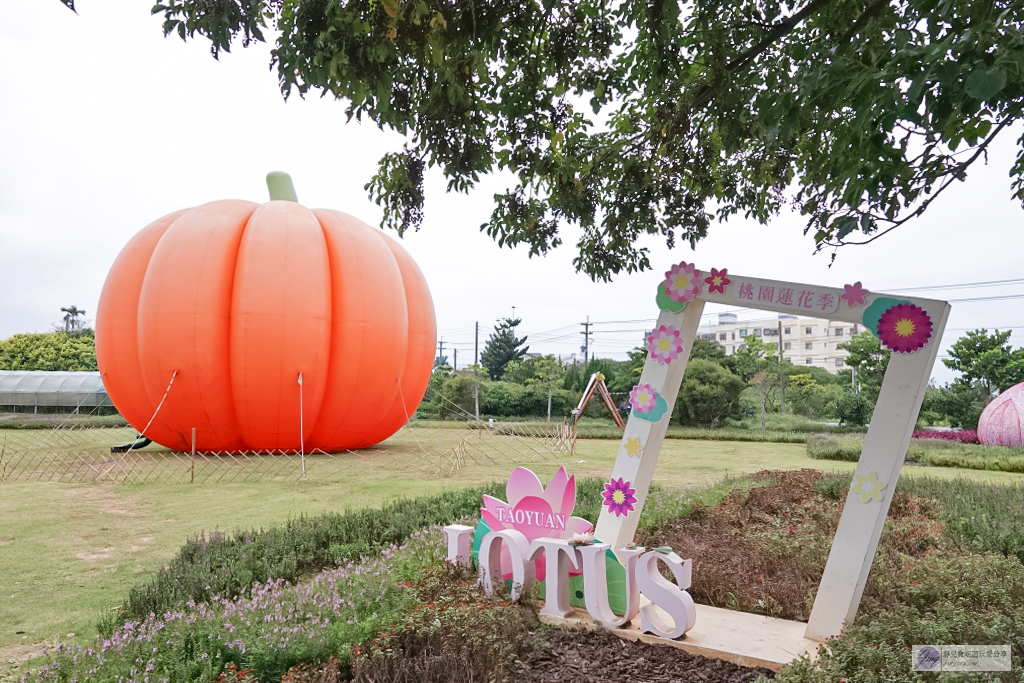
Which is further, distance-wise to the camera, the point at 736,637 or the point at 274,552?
the point at 274,552

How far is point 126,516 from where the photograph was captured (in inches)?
378

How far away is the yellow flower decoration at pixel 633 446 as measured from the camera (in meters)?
5.76

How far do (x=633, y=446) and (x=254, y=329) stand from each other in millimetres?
10116

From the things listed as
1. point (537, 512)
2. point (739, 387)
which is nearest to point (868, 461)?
point (537, 512)

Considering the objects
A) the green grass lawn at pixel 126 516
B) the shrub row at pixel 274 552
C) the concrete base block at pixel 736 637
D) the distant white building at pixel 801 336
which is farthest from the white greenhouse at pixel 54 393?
the distant white building at pixel 801 336

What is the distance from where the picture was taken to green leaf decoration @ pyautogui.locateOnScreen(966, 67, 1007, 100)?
2982mm

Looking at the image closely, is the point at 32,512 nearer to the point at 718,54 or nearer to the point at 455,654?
the point at 455,654

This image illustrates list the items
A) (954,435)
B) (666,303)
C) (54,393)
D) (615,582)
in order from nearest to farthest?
(615,582) → (666,303) → (954,435) → (54,393)

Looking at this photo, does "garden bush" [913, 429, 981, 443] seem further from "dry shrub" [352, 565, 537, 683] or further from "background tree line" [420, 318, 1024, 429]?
"dry shrub" [352, 565, 537, 683]

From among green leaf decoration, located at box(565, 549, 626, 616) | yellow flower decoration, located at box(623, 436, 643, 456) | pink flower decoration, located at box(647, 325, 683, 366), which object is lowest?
green leaf decoration, located at box(565, 549, 626, 616)

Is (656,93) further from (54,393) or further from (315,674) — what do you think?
(54,393)

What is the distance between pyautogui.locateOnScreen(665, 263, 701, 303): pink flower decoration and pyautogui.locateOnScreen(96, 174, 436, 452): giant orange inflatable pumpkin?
9834 millimetres

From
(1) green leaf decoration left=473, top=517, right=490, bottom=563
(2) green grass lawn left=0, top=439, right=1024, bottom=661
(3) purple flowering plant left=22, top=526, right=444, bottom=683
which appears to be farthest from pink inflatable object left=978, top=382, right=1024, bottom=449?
(3) purple flowering plant left=22, top=526, right=444, bottom=683

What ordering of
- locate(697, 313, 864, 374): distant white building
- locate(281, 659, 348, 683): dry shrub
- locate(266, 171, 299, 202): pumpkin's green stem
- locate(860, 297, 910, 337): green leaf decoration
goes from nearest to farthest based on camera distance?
locate(281, 659, 348, 683): dry shrub < locate(860, 297, 910, 337): green leaf decoration < locate(266, 171, 299, 202): pumpkin's green stem < locate(697, 313, 864, 374): distant white building
